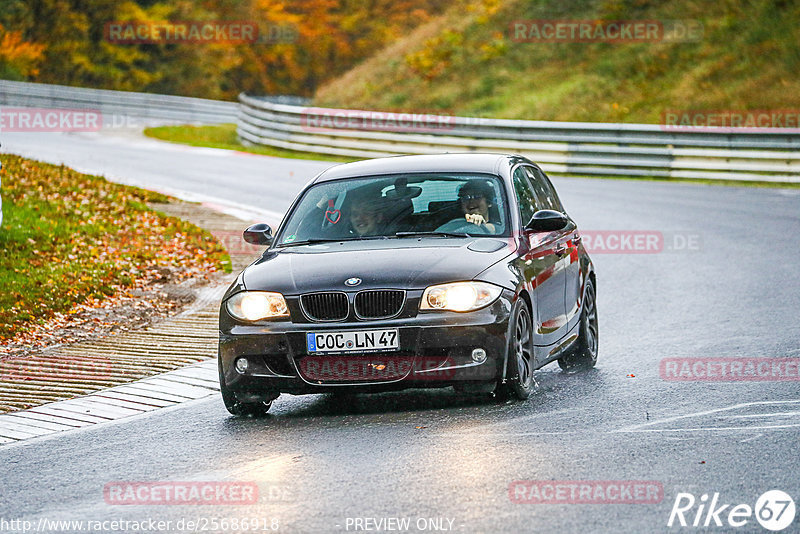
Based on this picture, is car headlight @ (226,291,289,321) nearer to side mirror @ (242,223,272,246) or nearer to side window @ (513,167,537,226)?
side mirror @ (242,223,272,246)

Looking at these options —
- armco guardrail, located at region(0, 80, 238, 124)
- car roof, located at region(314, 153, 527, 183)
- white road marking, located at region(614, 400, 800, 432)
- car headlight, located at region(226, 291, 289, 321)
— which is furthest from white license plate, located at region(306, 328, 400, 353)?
armco guardrail, located at region(0, 80, 238, 124)

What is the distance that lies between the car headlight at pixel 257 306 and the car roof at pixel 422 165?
1.63 m

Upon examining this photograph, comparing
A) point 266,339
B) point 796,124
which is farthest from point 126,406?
point 796,124

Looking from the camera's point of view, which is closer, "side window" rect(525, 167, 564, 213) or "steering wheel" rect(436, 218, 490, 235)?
"steering wheel" rect(436, 218, 490, 235)

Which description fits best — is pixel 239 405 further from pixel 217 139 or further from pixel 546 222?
pixel 217 139

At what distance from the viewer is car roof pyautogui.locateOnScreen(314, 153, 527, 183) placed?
9.89m

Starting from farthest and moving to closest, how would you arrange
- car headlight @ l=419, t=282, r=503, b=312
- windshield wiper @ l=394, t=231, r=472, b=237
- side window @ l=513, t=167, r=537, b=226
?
side window @ l=513, t=167, r=537, b=226
windshield wiper @ l=394, t=231, r=472, b=237
car headlight @ l=419, t=282, r=503, b=312

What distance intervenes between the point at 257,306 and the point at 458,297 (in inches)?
50.1

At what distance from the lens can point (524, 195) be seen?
1009 cm

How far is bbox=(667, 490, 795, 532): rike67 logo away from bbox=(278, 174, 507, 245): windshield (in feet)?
11.8

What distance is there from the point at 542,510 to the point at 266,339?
2.88 meters

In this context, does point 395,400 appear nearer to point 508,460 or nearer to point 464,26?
point 508,460

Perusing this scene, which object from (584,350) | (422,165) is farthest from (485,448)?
(584,350)

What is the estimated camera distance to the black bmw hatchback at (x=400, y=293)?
8398mm
